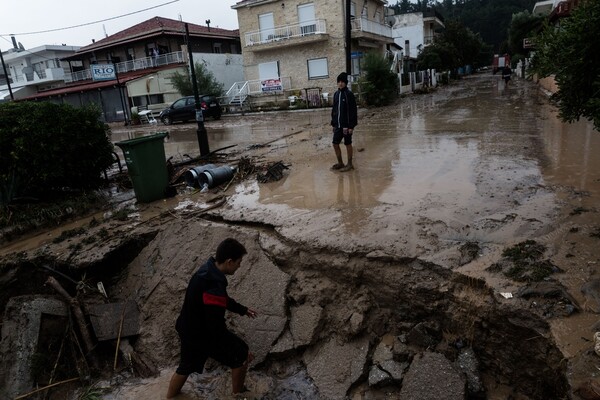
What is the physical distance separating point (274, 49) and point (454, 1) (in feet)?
322

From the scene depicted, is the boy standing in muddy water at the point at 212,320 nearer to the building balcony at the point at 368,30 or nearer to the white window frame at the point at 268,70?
the building balcony at the point at 368,30

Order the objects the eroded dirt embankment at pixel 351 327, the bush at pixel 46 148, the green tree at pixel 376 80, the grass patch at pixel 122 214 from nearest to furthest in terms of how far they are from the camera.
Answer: the eroded dirt embankment at pixel 351 327
the grass patch at pixel 122 214
the bush at pixel 46 148
the green tree at pixel 376 80

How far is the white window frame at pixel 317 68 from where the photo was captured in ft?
90.2


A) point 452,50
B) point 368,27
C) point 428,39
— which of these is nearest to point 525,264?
point 368,27

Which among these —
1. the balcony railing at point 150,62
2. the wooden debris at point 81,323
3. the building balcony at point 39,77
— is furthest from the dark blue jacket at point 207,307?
the building balcony at point 39,77

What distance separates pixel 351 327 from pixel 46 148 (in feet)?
20.7

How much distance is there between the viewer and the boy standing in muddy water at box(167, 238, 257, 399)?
3.47 metres

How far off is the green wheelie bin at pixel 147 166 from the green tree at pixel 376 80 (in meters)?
16.1

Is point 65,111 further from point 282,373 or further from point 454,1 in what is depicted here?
point 454,1

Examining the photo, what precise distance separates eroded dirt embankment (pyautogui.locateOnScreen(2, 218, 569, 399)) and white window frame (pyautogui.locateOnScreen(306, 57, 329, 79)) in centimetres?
2384

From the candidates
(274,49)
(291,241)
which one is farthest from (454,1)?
(291,241)

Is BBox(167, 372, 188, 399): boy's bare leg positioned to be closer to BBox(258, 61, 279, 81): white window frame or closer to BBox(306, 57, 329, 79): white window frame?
BBox(306, 57, 329, 79): white window frame

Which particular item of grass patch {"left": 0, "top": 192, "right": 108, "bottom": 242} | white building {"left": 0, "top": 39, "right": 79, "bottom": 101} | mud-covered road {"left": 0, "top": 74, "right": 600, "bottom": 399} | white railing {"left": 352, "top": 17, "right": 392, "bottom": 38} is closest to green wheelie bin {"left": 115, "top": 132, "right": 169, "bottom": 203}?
mud-covered road {"left": 0, "top": 74, "right": 600, "bottom": 399}

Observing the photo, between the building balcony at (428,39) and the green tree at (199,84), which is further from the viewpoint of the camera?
the building balcony at (428,39)
